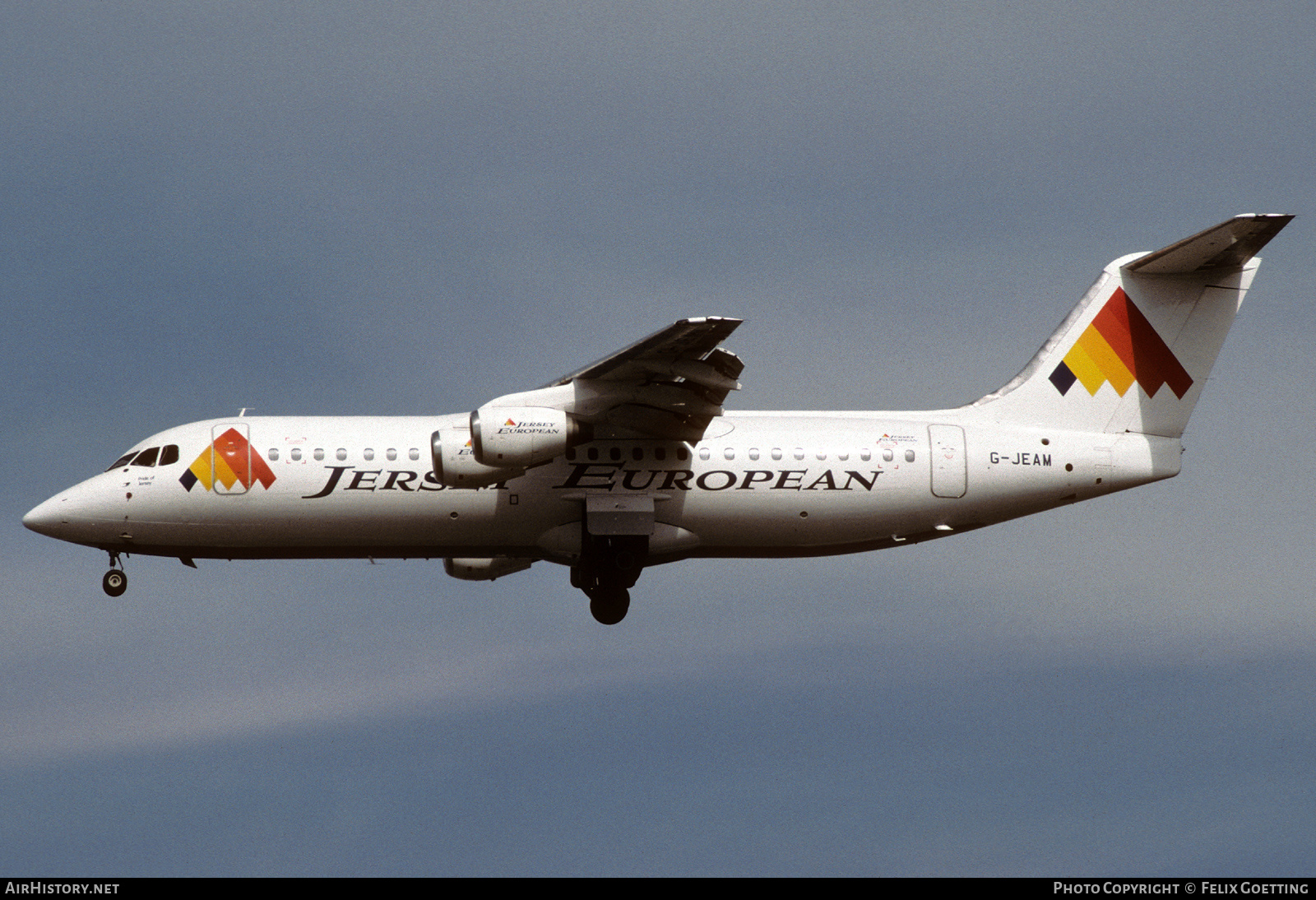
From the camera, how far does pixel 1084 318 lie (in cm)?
2881

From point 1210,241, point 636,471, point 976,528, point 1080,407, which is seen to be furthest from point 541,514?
point 1210,241

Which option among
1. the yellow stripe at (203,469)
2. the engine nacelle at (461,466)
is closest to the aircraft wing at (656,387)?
the engine nacelle at (461,466)

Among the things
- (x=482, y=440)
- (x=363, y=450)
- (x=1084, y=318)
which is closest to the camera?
(x=482, y=440)

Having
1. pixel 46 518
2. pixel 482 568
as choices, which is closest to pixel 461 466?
pixel 482 568

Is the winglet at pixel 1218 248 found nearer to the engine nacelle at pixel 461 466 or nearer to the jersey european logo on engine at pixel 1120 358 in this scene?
the jersey european logo on engine at pixel 1120 358

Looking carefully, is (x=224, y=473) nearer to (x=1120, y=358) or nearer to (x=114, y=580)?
(x=114, y=580)

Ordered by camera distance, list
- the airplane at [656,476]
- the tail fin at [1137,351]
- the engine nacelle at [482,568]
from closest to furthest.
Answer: the airplane at [656,476], the tail fin at [1137,351], the engine nacelle at [482,568]

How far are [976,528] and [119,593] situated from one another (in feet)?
40.5

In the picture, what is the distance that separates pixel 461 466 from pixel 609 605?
133 inches

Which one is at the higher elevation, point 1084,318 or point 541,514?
point 1084,318

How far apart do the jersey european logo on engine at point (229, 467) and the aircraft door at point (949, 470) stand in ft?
30.3

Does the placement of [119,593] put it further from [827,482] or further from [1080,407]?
[1080,407]

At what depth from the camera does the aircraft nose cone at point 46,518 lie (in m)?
27.4

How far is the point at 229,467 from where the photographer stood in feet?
88.7
